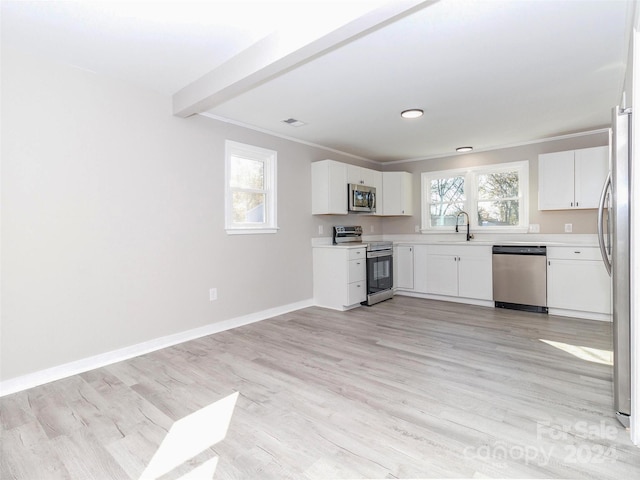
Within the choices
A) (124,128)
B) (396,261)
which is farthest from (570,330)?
(124,128)

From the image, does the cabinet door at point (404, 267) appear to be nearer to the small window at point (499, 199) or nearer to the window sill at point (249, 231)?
the small window at point (499, 199)

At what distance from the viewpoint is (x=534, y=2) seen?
1.91 metres

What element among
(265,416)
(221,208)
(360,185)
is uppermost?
(360,185)

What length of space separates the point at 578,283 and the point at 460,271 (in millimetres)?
1340

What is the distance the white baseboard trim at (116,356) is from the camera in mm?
2383

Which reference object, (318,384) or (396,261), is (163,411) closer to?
(318,384)

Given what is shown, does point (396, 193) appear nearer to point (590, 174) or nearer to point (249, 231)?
point (590, 174)

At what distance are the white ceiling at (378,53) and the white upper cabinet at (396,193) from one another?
6.16 ft

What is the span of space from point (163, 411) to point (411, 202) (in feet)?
16.0

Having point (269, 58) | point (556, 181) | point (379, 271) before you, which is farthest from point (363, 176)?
point (269, 58)

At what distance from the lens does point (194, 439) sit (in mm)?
1767

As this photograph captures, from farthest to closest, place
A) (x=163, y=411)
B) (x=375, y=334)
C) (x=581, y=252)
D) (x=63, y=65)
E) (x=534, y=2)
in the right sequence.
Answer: (x=581, y=252) < (x=375, y=334) < (x=63, y=65) < (x=163, y=411) < (x=534, y=2)

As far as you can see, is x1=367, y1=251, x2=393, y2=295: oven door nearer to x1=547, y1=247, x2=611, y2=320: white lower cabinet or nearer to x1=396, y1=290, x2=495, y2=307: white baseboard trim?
x1=396, y1=290, x2=495, y2=307: white baseboard trim

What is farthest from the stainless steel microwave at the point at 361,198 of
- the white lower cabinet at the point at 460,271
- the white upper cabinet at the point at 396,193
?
the white lower cabinet at the point at 460,271
